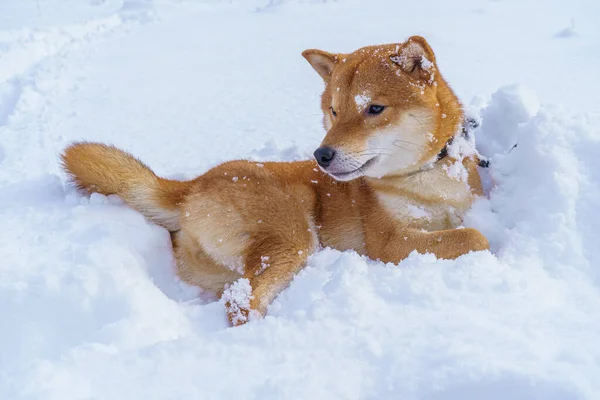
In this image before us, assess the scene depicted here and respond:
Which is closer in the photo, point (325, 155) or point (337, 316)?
point (337, 316)

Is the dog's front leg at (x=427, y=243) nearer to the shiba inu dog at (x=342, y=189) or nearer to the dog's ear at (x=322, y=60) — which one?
the shiba inu dog at (x=342, y=189)

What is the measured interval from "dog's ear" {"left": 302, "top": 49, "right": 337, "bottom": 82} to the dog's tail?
120 centimetres

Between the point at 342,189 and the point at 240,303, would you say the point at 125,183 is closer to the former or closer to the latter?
the point at 240,303

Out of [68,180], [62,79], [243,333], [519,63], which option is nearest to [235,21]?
[62,79]

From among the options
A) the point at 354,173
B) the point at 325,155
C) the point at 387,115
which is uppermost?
the point at 387,115

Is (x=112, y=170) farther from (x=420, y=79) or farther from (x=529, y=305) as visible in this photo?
(x=529, y=305)

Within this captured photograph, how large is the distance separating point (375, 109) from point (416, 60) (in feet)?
1.26

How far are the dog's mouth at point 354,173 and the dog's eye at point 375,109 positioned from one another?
10.1 inches

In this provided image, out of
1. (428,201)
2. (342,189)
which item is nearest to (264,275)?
(342,189)

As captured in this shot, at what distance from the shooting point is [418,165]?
3102mm

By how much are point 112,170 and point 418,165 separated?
6.19 feet

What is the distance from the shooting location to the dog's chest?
10.2 feet

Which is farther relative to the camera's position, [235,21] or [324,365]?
[235,21]

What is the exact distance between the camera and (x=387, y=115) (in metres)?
2.95
